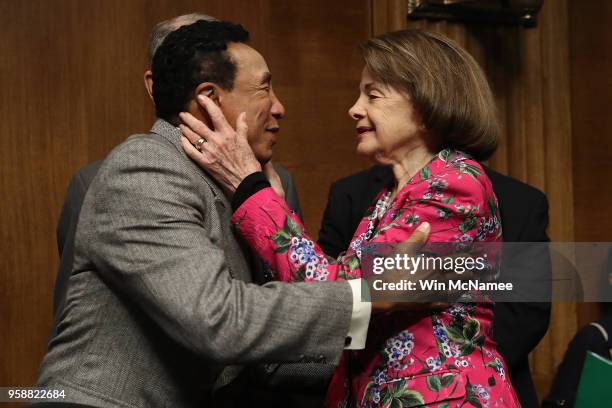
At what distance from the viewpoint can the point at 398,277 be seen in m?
1.49

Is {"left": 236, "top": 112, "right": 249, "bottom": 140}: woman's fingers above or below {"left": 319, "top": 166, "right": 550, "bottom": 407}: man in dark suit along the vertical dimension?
above

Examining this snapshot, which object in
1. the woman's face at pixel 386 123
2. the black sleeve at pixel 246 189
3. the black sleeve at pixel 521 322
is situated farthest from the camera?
the black sleeve at pixel 521 322

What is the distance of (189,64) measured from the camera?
5.43 feet

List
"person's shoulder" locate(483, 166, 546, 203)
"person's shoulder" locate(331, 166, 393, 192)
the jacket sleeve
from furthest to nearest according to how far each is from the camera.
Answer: "person's shoulder" locate(331, 166, 393, 192) < "person's shoulder" locate(483, 166, 546, 203) < the jacket sleeve

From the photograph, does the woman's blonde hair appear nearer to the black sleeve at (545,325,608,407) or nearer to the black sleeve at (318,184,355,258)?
the black sleeve at (318,184,355,258)

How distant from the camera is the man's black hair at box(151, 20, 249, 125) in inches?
64.9

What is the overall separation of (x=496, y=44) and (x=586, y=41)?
0.37m

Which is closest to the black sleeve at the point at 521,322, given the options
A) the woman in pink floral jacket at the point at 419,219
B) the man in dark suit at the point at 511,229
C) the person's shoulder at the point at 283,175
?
the man in dark suit at the point at 511,229

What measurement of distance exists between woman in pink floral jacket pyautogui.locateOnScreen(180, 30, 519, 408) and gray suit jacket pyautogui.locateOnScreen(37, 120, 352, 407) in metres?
0.10

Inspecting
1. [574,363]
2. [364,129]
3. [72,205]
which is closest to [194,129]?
[364,129]

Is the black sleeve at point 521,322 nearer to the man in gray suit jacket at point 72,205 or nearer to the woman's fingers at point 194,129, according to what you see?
the man in gray suit jacket at point 72,205

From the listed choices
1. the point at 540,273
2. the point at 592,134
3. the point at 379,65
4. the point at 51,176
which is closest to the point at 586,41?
the point at 592,134

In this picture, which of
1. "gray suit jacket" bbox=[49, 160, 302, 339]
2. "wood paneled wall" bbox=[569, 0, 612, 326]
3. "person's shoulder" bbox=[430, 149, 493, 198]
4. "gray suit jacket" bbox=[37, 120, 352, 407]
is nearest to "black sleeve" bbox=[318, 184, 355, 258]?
"gray suit jacket" bbox=[49, 160, 302, 339]

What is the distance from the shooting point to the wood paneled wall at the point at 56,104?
2.61 meters
